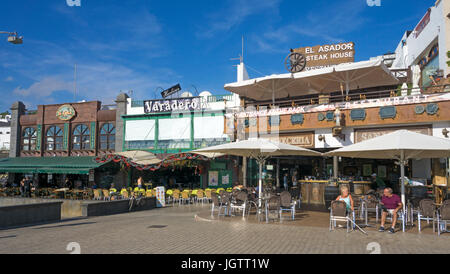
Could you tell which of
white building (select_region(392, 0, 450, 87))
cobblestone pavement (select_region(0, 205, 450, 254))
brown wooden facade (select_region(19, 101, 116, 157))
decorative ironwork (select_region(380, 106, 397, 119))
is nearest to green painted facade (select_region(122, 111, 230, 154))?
brown wooden facade (select_region(19, 101, 116, 157))

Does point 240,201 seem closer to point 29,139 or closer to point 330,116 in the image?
point 330,116

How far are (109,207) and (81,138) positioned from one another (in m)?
14.7

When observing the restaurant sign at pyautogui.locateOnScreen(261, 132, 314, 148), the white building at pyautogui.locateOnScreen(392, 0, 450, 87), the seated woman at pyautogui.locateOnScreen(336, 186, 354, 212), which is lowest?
the seated woman at pyautogui.locateOnScreen(336, 186, 354, 212)

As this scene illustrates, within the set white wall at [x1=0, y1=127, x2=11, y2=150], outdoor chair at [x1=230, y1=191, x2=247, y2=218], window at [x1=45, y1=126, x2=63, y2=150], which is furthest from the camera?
white wall at [x1=0, y1=127, x2=11, y2=150]

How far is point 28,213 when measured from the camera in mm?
12039

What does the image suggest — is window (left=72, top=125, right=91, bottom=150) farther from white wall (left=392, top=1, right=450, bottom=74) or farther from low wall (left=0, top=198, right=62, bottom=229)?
white wall (left=392, top=1, right=450, bottom=74)

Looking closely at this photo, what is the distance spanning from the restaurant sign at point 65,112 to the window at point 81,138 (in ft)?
3.45

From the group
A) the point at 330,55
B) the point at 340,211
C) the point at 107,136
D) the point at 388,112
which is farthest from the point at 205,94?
the point at 340,211

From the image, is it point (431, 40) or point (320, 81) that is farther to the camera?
point (431, 40)

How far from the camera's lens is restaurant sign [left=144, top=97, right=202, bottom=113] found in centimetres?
2499

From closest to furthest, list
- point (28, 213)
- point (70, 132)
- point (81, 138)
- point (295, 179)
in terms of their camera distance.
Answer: point (28, 213), point (295, 179), point (81, 138), point (70, 132)

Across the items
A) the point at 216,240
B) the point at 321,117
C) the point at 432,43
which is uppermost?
the point at 432,43

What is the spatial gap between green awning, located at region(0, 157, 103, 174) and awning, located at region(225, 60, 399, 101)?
11510mm
